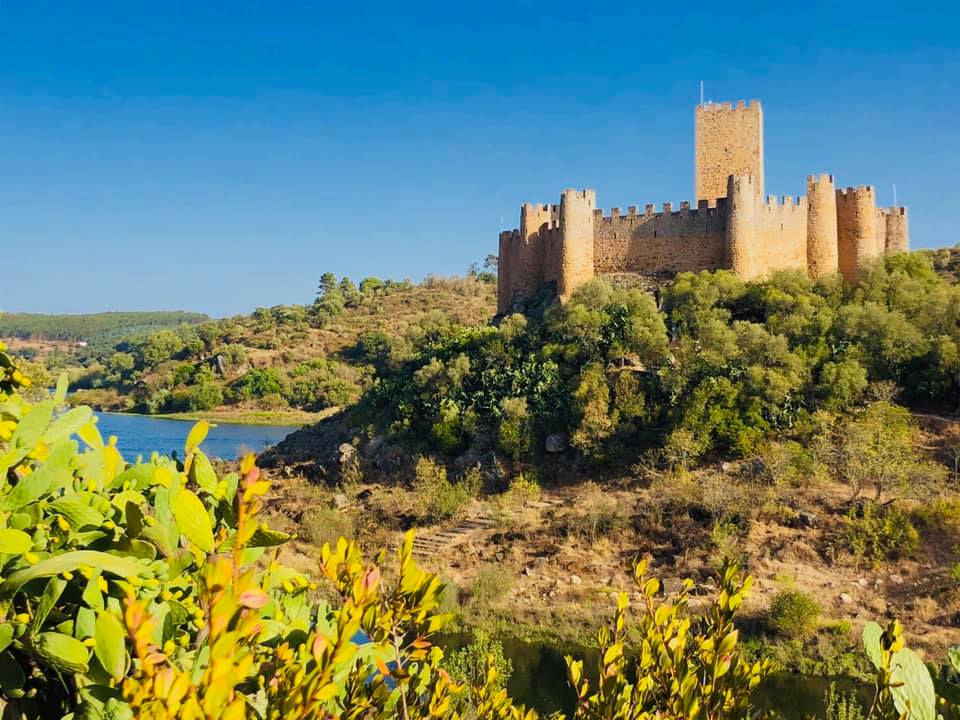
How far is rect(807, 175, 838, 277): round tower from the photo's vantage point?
2242 cm

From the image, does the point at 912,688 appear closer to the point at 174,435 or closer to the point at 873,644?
the point at 873,644

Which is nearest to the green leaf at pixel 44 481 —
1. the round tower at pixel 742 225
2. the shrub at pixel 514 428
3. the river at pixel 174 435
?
→ the shrub at pixel 514 428

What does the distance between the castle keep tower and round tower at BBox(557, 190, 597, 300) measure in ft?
9.97

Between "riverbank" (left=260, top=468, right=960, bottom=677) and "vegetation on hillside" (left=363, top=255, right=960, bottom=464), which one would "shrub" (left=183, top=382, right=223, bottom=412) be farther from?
"riverbank" (left=260, top=468, right=960, bottom=677)

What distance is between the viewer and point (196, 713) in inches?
56.2

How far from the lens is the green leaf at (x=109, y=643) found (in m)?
1.68

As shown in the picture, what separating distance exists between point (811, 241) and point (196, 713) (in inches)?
922

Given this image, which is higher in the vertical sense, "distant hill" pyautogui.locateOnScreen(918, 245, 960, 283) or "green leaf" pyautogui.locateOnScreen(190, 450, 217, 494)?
"distant hill" pyautogui.locateOnScreen(918, 245, 960, 283)

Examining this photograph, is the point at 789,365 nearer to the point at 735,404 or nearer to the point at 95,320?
the point at 735,404

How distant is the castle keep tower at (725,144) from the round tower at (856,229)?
2317mm

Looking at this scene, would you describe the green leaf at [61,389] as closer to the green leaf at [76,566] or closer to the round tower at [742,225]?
the green leaf at [76,566]

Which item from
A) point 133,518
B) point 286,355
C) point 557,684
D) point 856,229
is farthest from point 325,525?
point 286,355

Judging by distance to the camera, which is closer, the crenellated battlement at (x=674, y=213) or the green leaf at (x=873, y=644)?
the green leaf at (x=873, y=644)

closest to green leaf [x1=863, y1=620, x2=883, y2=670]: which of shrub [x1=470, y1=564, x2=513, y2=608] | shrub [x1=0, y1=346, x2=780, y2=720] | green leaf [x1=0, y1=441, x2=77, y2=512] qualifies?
shrub [x1=0, y1=346, x2=780, y2=720]
